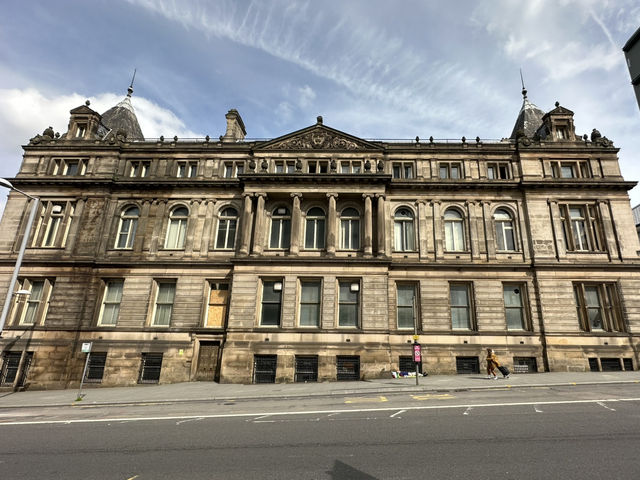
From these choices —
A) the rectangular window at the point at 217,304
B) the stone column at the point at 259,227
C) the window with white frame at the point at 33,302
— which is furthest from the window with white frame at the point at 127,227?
the stone column at the point at 259,227

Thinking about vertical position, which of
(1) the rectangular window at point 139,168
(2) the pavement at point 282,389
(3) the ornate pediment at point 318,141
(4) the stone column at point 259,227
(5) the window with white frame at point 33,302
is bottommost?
(2) the pavement at point 282,389

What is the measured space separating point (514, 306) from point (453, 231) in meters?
6.73

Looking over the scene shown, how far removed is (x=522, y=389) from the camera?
16094 millimetres

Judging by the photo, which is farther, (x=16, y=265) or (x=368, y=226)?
(x=368, y=226)

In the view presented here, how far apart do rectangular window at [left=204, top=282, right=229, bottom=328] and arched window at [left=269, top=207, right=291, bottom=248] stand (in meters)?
4.82

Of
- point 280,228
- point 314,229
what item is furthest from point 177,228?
point 314,229

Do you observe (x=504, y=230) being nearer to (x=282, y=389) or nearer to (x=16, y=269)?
(x=282, y=389)

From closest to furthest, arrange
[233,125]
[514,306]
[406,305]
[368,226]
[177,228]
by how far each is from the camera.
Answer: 1. [514,306]
2. [406,305]
3. [368,226]
4. [177,228]
5. [233,125]

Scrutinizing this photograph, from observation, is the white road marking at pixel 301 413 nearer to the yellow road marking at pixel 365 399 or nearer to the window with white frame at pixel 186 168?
the yellow road marking at pixel 365 399

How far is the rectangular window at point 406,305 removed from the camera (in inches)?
927

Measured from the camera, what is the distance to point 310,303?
23.2m

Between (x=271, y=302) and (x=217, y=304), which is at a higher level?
(x=271, y=302)

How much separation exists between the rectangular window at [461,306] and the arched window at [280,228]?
1258 centimetres

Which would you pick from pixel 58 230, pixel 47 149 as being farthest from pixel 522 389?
pixel 47 149
